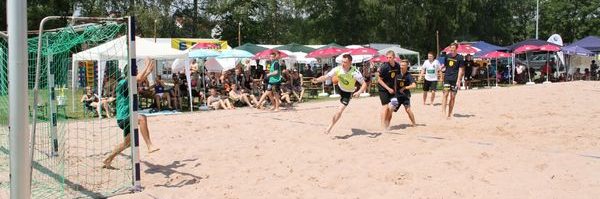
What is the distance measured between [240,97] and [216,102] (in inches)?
26.8

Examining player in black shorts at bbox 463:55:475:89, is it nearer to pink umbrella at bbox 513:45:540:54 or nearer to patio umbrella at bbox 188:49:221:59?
pink umbrella at bbox 513:45:540:54

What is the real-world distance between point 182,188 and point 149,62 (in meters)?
1.72

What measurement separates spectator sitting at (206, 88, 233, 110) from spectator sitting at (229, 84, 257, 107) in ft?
1.05

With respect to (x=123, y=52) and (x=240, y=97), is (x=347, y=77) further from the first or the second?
(x=240, y=97)

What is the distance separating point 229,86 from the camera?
1576 centimetres

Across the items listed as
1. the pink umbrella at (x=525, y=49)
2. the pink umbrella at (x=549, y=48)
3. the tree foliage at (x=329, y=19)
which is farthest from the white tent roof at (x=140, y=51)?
the tree foliage at (x=329, y=19)

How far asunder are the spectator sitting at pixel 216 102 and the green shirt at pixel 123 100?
7881mm

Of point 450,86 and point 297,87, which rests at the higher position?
point 450,86

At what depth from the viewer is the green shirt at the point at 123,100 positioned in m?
6.49

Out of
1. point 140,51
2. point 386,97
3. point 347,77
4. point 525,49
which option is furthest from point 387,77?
point 525,49

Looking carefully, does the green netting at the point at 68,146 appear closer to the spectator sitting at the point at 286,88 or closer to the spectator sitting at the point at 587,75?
the spectator sitting at the point at 286,88

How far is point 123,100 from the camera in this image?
21.3 ft

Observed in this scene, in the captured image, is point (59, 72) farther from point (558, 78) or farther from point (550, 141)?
point (558, 78)

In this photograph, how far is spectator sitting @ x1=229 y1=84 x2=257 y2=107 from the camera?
14875 mm
